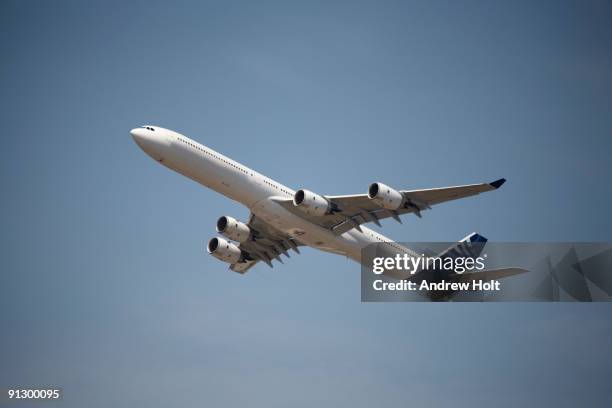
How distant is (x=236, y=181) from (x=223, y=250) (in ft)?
31.0

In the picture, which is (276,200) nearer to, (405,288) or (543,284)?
(405,288)

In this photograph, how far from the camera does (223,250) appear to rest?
198 ft

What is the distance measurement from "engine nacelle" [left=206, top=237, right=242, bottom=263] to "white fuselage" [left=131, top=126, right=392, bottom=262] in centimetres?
693

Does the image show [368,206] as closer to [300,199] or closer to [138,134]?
[300,199]

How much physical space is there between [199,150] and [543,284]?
71.4ft

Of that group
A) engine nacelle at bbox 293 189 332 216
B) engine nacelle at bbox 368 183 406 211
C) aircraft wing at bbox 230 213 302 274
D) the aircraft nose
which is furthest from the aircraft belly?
the aircraft nose

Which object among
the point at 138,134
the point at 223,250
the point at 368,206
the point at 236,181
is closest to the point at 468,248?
the point at 368,206

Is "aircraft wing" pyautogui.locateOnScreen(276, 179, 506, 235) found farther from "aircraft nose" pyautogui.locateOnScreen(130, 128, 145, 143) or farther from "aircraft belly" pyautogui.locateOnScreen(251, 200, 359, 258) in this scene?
"aircraft nose" pyautogui.locateOnScreen(130, 128, 145, 143)

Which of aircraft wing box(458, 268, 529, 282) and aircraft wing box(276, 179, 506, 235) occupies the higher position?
aircraft wing box(276, 179, 506, 235)

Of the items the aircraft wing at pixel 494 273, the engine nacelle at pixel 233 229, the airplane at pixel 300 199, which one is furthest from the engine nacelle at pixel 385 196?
the engine nacelle at pixel 233 229

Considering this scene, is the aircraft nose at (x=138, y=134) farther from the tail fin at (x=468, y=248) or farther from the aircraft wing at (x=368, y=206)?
the tail fin at (x=468, y=248)

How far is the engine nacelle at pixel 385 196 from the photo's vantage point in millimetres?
50250

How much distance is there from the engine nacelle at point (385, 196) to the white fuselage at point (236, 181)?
5133mm

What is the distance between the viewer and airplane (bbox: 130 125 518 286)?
5066 cm
